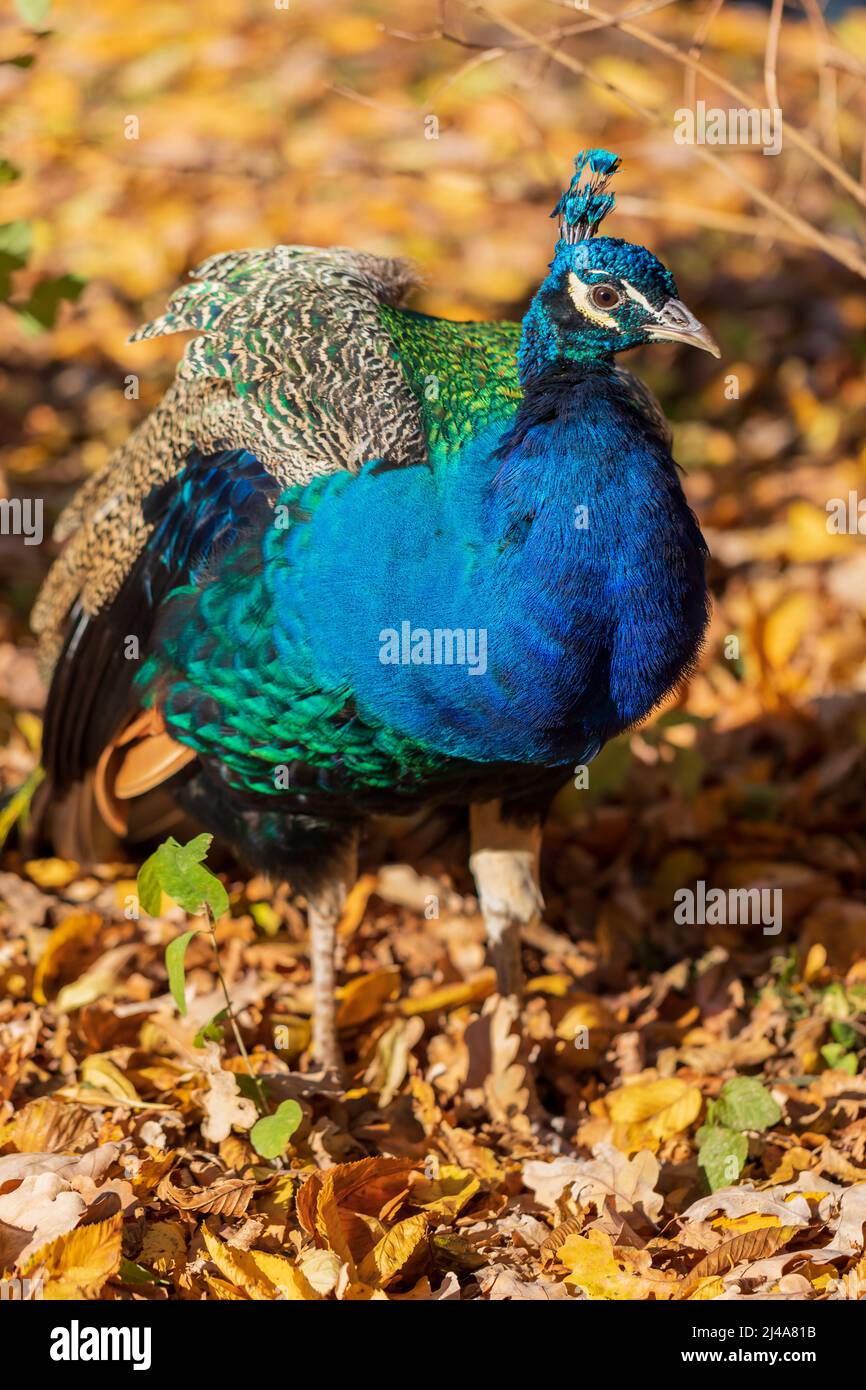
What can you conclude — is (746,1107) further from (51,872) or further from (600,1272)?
(51,872)

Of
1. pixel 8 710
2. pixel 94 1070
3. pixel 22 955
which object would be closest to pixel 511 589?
pixel 94 1070

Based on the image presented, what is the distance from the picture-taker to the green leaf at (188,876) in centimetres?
283

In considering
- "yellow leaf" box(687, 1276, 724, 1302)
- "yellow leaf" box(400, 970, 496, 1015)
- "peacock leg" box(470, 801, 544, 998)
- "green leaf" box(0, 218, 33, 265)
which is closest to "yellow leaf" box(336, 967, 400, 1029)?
"yellow leaf" box(400, 970, 496, 1015)

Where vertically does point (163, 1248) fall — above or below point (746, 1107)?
below

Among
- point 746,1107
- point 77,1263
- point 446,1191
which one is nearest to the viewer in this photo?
point 77,1263

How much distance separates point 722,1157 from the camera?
3.13 metres

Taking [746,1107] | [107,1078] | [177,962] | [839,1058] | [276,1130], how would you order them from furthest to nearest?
[839,1058] → [107,1078] → [746,1107] → [276,1130] → [177,962]

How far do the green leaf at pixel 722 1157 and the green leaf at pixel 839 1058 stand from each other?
406mm

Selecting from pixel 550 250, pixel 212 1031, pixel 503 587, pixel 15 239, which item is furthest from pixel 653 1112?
pixel 550 250

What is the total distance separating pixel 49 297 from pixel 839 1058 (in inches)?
107

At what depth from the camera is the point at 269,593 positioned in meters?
3.06

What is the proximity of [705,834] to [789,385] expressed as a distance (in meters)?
2.78

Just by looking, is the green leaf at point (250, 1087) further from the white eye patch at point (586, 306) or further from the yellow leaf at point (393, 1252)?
the white eye patch at point (586, 306)

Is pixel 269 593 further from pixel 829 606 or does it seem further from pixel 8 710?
pixel 829 606
